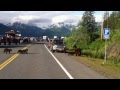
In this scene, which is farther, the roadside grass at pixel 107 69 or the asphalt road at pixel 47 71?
the roadside grass at pixel 107 69

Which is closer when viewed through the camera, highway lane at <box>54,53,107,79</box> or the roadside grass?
highway lane at <box>54,53,107,79</box>

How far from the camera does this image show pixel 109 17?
350 ft

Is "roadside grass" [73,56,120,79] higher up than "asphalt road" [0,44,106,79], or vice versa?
"asphalt road" [0,44,106,79]

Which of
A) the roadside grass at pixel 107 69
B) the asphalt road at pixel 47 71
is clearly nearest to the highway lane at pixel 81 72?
the asphalt road at pixel 47 71

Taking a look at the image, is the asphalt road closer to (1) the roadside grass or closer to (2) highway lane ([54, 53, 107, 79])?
(2) highway lane ([54, 53, 107, 79])

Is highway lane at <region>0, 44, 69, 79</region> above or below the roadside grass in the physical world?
above

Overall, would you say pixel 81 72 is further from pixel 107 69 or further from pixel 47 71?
pixel 107 69

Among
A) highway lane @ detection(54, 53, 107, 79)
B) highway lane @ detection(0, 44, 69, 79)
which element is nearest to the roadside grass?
highway lane @ detection(54, 53, 107, 79)

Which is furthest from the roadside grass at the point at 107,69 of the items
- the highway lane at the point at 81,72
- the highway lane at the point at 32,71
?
the highway lane at the point at 32,71

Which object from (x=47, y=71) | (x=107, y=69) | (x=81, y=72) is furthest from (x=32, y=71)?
(x=107, y=69)

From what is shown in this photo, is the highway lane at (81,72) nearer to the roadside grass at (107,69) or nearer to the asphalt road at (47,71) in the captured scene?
the asphalt road at (47,71)

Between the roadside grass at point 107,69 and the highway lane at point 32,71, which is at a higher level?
the highway lane at point 32,71
